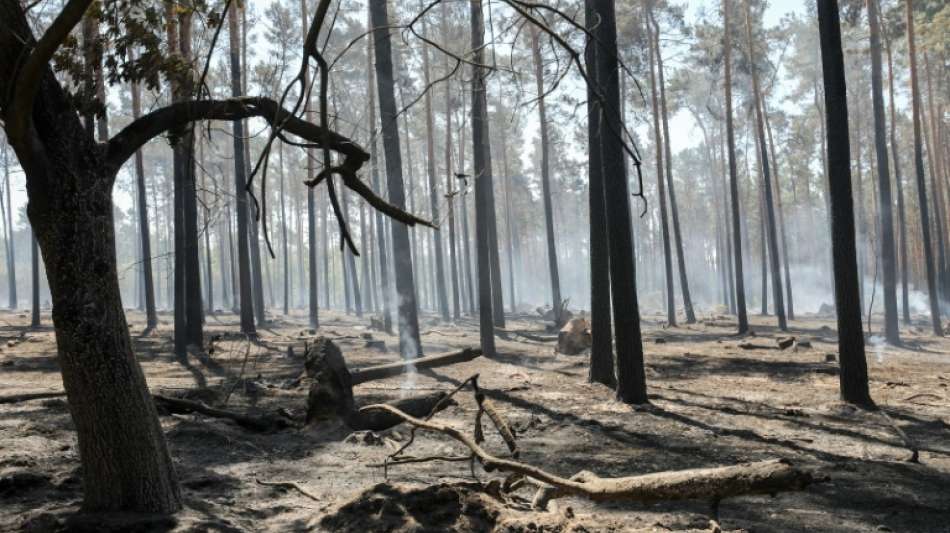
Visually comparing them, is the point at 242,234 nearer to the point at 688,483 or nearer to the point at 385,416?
the point at 385,416

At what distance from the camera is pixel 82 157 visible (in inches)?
158

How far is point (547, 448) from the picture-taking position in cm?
748

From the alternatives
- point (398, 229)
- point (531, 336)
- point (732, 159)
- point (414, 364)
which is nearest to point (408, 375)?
point (414, 364)

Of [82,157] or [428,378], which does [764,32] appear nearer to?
[428,378]

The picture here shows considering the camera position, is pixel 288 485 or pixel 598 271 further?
pixel 598 271

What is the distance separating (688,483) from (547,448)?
13.9 feet

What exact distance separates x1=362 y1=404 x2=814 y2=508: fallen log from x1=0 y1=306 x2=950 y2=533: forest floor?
0.67 feet

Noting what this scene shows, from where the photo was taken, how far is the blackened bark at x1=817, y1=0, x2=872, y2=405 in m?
9.38

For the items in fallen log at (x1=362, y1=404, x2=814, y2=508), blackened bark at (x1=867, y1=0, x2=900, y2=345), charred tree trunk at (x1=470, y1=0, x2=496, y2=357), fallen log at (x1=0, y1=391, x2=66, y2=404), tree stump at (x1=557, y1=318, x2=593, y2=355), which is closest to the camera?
fallen log at (x1=362, y1=404, x2=814, y2=508)

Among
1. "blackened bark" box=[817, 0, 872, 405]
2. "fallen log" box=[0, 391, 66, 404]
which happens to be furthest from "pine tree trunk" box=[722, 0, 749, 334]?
"fallen log" box=[0, 391, 66, 404]

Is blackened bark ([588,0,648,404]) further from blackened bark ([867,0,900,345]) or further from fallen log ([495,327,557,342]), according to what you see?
blackened bark ([867,0,900,345])

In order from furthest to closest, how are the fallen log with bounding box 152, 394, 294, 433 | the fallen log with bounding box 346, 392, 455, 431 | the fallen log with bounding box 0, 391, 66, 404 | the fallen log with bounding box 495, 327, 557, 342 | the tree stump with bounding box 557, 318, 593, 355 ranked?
the fallen log with bounding box 495, 327, 557, 342
the tree stump with bounding box 557, 318, 593, 355
the fallen log with bounding box 0, 391, 66, 404
the fallen log with bounding box 346, 392, 455, 431
the fallen log with bounding box 152, 394, 294, 433

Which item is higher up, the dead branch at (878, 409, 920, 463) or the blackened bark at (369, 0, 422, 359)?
the blackened bark at (369, 0, 422, 359)

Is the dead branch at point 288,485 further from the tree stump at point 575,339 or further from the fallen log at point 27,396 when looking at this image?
the tree stump at point 575,339
